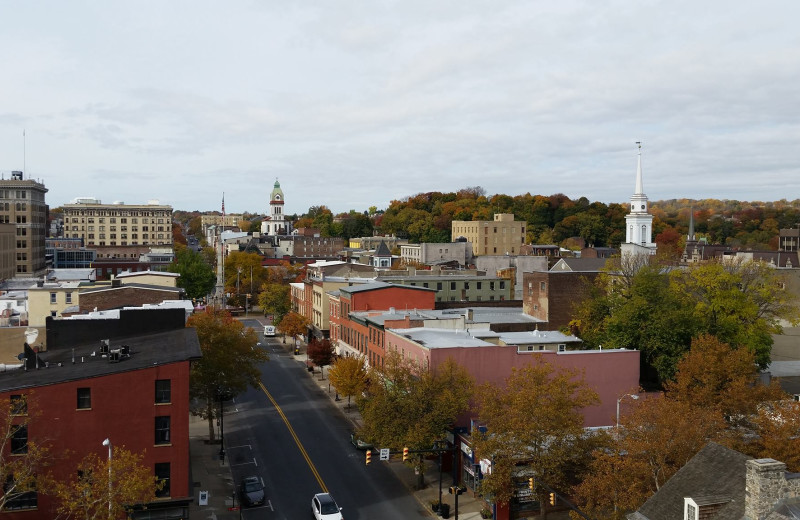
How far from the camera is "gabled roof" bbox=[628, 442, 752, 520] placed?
25.1 m

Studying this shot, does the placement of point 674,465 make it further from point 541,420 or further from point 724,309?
point 724,309

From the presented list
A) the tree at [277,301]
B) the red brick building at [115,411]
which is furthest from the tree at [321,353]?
the red brick building at [115,411]

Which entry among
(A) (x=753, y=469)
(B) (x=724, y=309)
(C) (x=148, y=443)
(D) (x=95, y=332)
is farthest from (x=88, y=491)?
(B) (x=724, y=309)

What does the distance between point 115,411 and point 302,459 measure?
17306 mm

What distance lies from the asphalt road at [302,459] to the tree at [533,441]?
18.9 feet

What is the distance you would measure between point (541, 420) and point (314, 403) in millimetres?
30901

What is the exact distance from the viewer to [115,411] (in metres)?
33.9

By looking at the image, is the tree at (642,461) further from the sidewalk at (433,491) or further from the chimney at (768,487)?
the sidewalk at (433,491)

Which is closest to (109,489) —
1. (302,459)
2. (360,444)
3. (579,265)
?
(302,459)

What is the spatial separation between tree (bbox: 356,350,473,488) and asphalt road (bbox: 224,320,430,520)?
125 inches

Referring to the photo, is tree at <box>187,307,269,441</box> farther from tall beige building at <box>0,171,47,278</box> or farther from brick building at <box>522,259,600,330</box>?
tall beige building at <box>0,171,47,278</box>

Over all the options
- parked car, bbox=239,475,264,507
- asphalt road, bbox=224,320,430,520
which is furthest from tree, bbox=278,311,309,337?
parked car, bbox=239,475,264,507

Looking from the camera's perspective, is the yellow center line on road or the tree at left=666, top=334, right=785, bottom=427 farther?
the yellow center line on road

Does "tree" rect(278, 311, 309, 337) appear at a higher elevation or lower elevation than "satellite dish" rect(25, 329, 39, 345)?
lower
